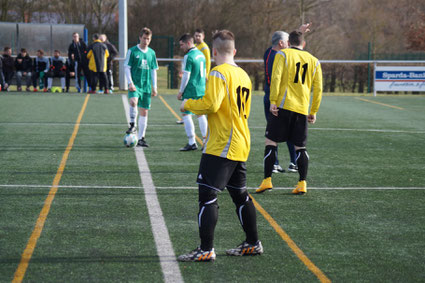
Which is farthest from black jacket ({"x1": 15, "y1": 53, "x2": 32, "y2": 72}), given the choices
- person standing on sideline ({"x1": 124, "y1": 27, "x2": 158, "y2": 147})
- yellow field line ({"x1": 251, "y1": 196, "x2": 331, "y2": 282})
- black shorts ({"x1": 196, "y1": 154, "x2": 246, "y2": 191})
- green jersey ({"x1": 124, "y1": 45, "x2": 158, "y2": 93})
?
black shorts ({"x1": 196, "y1": 154, "x2": 246, "y2": 191})

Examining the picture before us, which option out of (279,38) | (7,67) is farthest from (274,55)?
(7,67)

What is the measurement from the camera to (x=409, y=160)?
10.4 metres

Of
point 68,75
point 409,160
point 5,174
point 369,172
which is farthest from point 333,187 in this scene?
point 68,75

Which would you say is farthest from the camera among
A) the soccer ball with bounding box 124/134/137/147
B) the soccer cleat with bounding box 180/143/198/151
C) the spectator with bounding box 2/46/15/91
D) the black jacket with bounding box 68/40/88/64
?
the spectator with bounding box 2/46/15/91

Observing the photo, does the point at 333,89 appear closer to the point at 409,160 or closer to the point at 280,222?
the point at 409,160

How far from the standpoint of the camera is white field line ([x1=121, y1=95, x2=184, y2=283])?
4.73 metres

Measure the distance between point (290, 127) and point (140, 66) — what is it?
4.39 m

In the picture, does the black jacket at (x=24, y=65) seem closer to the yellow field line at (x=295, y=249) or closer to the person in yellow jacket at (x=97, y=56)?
the person in yellow jacket at (x=97, y=56)

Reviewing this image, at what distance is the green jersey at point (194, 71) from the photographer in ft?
34.6

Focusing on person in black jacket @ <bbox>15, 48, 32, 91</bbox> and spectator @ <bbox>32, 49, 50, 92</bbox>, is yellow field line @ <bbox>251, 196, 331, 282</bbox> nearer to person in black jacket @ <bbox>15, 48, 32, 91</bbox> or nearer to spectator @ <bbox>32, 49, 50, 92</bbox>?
spectator @ <bbox>32, 49, 50, 92</bbox>

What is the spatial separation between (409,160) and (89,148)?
226 inches

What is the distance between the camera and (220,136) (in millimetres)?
4906

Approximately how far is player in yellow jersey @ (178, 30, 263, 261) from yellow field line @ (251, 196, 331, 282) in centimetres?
62

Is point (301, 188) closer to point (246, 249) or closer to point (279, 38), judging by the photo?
point (279, 38)
